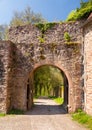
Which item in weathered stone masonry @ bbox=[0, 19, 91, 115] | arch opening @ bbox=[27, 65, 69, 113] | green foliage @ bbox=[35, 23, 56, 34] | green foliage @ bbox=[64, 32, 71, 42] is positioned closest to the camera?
weathered stone masonry @ bbox=[0, 19, 91, 115]

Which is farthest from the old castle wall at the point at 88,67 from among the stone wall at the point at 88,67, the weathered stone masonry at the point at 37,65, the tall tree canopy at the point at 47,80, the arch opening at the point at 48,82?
the tall tree canopy at the point at 47,80

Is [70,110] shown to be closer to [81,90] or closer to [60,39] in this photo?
[81,90]

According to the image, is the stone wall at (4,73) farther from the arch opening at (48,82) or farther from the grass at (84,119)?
the arch opening at (48,82)

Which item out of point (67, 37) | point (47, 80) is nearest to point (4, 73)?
point (67, 37)

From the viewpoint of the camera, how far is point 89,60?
13.3m

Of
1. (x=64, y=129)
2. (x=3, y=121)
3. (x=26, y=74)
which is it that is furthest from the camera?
(x=26, y=74)

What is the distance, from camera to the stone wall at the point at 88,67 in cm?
1305

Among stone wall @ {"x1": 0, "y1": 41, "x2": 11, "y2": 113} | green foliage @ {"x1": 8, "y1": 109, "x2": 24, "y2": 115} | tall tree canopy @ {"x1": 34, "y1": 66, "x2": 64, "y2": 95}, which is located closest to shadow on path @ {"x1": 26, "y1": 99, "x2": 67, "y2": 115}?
green foliage @ {"x1": 8, "y1": 109, "x2": 24, "y2": 115}

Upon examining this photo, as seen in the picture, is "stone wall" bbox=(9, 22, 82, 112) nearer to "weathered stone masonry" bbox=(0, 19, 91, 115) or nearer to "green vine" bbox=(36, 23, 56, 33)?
"weathered stone masonry" bbox=(0, 19, 91, 115)

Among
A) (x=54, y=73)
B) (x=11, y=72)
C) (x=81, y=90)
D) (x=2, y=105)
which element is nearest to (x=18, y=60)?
(x=11, y=72)

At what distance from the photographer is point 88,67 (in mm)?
13445

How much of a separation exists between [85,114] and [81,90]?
1.66 metres

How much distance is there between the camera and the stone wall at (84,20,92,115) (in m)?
13.0

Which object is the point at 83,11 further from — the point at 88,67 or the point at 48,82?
the point at 48,82
